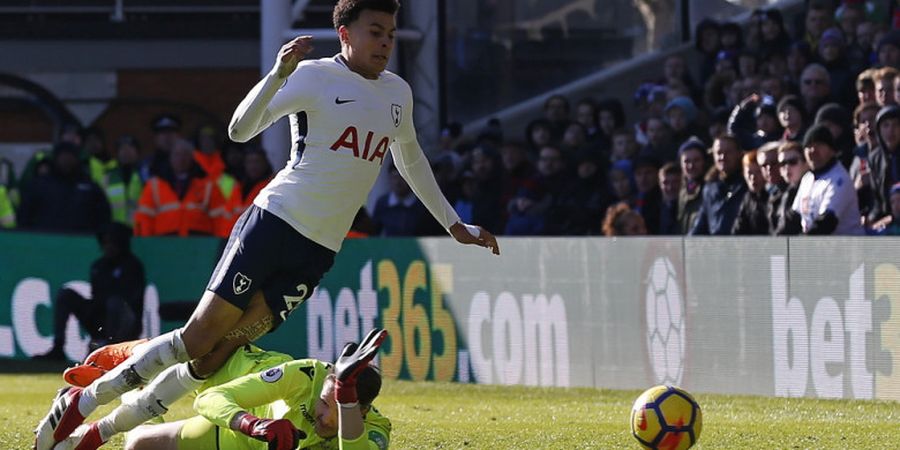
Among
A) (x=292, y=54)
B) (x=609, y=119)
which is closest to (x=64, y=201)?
(x=609, y=119)

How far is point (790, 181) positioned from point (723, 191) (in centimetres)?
86

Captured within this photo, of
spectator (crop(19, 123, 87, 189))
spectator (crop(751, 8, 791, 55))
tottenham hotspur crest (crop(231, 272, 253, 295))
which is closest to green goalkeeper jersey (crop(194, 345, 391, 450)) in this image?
tottenham hotspur crest (crop(231, 272, 253, 295))

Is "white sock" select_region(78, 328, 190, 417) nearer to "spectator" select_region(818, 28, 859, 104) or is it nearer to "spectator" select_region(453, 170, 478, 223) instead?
"spectator" select_region(818, 28, 859, 104)

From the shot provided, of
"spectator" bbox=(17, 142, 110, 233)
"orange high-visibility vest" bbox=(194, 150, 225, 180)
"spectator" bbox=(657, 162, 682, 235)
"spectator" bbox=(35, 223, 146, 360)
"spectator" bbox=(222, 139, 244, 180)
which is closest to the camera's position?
"spectator" bbox=(657, 162, 682, 235)

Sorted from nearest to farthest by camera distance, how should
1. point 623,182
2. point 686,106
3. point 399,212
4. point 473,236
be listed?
point 473,236 → point 623,182 → point 686,106 → point 399,212

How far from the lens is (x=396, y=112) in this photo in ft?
26.0

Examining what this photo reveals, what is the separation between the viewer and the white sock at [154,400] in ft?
26.1

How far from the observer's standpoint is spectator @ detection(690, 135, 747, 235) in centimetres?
1362

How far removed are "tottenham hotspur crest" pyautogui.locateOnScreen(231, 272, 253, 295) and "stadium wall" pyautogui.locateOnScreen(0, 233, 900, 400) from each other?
5412 millimetres

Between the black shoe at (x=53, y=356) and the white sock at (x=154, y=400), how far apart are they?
32.6 ft

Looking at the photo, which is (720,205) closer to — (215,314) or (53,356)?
(215,314)

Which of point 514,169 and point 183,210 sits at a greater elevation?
point 514,169

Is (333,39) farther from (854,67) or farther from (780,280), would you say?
(780,280)

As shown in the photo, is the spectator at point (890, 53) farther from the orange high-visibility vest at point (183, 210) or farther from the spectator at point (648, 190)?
the orange high-visibility vest at point (183, 210)
